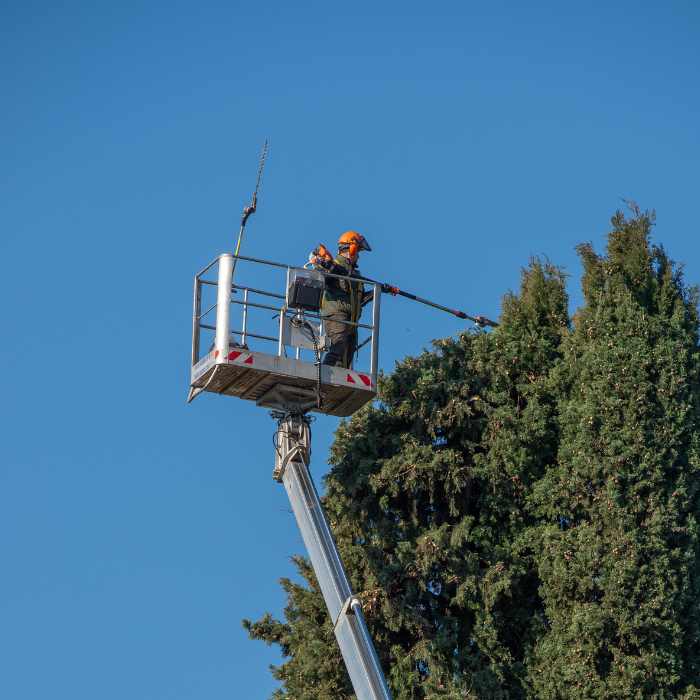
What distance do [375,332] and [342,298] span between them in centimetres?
78

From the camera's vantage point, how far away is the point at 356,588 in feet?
78.4

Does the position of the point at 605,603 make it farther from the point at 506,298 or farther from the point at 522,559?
the point at 506,298

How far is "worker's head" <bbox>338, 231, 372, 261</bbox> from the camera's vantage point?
23.1m

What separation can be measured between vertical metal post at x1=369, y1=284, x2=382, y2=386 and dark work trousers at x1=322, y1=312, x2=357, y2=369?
0.37 m

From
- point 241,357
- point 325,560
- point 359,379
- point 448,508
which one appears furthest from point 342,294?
point 325,560

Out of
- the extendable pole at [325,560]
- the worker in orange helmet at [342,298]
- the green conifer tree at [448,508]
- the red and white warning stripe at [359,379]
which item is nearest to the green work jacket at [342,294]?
the worker in orange helmet at [342,298]

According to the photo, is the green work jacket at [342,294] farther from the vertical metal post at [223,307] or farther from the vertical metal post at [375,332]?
the vertical metal post at [223,307]

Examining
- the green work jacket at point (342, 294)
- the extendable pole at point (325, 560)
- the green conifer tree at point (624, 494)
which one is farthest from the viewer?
the green work jacket at point (342, 294)

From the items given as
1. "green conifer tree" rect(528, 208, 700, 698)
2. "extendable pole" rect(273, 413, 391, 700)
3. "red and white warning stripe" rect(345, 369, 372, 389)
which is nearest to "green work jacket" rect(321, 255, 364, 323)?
"red and white warning stripe" rect(345, 369, 372, 389)

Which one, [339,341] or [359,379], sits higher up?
[339,341]

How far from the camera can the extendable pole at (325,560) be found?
19.8 meters

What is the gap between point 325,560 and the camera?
20.8 meters

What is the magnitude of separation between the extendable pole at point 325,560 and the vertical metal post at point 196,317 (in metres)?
1.37

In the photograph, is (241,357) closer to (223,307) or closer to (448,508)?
(223,307)
